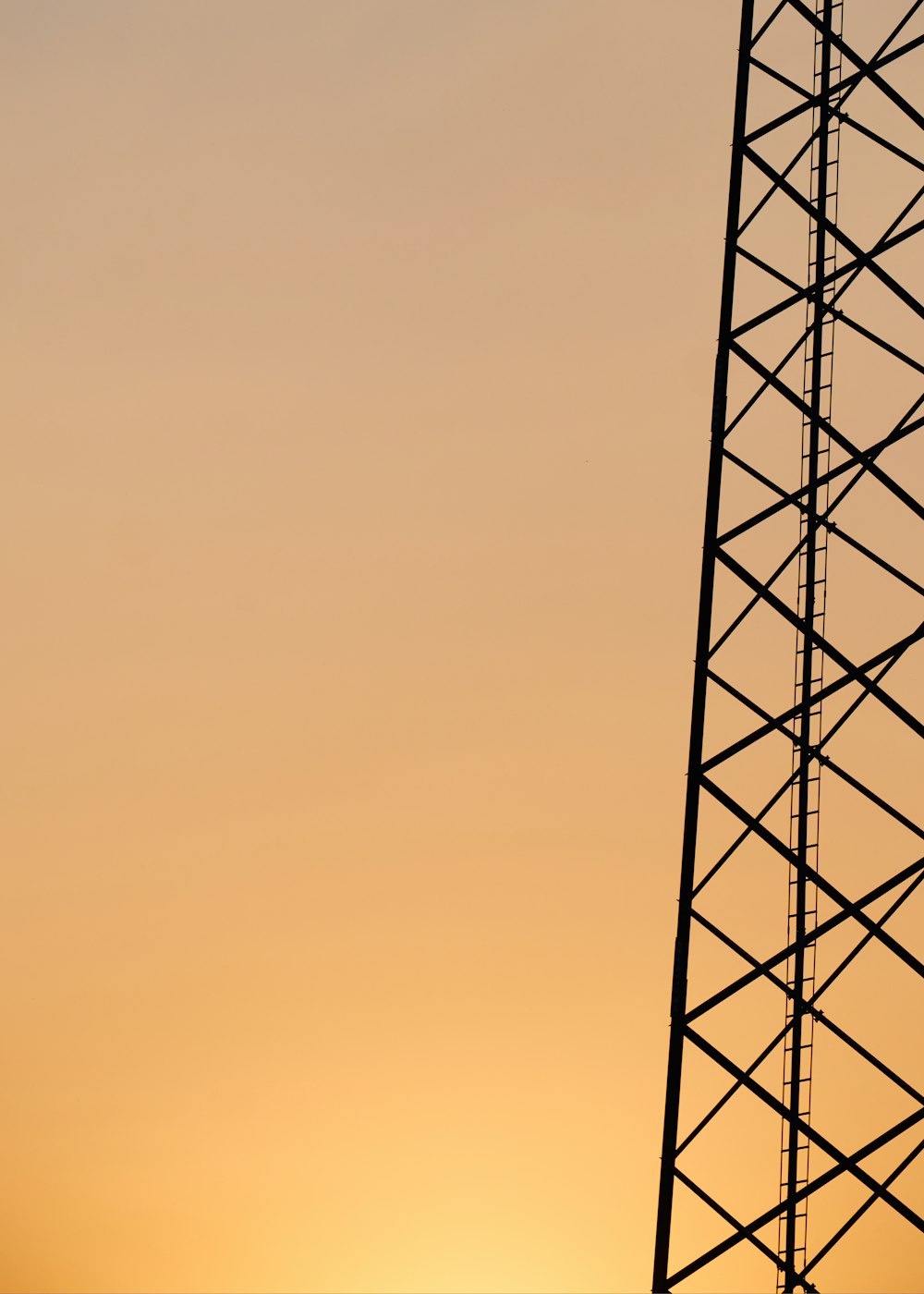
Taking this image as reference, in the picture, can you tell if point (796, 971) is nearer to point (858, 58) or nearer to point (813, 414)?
point (813, 414)

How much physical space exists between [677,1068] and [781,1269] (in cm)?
353

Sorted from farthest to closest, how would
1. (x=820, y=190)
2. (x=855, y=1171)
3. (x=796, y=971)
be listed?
(x=820, y=190)
(x=796, y=971)
(x=855, y=1171)

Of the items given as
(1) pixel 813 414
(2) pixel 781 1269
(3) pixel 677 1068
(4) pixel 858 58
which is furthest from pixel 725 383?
(2) pixel 781 1269

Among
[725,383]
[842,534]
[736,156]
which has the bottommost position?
[842,534]

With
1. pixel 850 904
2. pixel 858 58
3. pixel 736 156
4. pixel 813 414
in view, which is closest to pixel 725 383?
pixel 813 414

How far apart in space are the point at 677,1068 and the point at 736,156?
45.6 ft

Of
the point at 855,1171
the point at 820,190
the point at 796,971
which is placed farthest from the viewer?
the point at 820,190

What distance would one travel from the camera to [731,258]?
30.7 m

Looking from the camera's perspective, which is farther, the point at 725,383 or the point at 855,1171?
the point at 725,383

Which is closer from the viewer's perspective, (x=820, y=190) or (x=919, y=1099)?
(x=919, y=1099)

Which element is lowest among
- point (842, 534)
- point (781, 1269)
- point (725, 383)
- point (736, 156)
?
point (781, 1269)

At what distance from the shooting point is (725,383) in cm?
3066

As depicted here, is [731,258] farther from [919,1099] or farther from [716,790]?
[919,1099]

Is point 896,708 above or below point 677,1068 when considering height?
above
